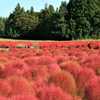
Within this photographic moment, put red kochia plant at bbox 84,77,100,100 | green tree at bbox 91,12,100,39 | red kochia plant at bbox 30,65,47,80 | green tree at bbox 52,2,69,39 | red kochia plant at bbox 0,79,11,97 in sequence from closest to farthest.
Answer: red kochia plant at bbox 84,77,100,100 < red kochia plant at bbox 0,79,11,97 < red kochia plant at bbox 30,65,47,80 < green tree at bbox 91,12,100,39 < green tree at bbox 52,2,69,39

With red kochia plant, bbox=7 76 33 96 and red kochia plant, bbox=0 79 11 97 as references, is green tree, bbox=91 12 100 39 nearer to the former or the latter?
red kochia plant, bbox=7 76 33 96

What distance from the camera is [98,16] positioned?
26703mm

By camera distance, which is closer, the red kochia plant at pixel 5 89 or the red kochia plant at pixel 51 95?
the red kochia plant at pixel 51 95

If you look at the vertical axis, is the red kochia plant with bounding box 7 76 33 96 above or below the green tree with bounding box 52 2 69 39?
below

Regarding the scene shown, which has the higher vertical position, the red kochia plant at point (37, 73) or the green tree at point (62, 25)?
the green tree at point (62, 25)

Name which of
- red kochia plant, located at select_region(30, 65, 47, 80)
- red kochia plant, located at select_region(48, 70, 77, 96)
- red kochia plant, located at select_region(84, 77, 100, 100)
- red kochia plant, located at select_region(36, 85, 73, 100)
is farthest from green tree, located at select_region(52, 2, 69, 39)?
red kochia plant, located at select_region(36, 85, 73, 100)

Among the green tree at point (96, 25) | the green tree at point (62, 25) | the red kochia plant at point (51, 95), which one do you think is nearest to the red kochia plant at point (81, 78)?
the red kochia plant at point (51, 95)

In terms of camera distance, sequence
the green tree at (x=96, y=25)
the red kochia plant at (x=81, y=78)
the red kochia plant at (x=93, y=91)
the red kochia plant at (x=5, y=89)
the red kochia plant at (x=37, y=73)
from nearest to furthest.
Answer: the red kochia plant at (x=93, y=91) → the red kochia plant at (x=5, y=89) → the red kochia plant at (x=81, y=78) → the red kochia plant at (x=37, y=73) → the green tree at (x=96, y=25)

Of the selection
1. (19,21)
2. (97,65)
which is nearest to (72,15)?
(19,21)

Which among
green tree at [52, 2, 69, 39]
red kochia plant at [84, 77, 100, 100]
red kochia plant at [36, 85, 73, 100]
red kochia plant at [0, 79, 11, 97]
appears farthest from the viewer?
green tree at [52, 2, 69, 39]

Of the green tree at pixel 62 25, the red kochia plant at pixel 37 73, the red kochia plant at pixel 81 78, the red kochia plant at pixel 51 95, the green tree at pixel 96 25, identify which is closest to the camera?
the red kochia plant at pixel 51 95

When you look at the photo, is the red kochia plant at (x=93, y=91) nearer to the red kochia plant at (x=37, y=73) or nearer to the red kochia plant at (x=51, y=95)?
the red kochia plant at (x=51, y=95)

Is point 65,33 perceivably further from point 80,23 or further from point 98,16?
point 98,16

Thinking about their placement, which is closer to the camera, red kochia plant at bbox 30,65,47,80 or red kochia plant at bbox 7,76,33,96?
red kochia plant at bbox 7,76,33,96
